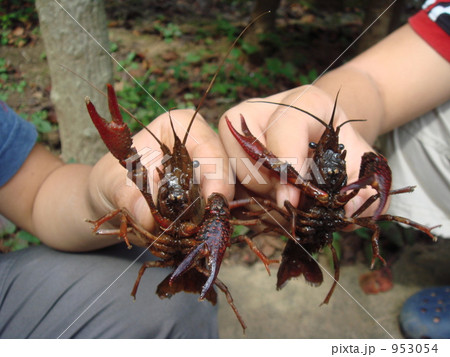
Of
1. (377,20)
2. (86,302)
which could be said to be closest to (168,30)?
(377,20)

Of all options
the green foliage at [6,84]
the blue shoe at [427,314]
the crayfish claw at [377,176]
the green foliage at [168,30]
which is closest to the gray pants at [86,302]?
the crayfish claw at [377,176]

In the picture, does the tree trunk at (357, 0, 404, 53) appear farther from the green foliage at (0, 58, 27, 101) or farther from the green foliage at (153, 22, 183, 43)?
the green foliage at (0, 58, 27, 101)

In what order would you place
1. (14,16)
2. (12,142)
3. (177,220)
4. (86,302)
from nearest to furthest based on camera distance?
(177,220), (86,302), (12,142), (14,16)

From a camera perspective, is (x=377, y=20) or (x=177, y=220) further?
(x=377, y=20)

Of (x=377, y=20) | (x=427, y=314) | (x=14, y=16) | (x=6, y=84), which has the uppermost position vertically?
(x=377, y=20)

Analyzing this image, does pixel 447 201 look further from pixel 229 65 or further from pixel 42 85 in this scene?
pixel 42 85

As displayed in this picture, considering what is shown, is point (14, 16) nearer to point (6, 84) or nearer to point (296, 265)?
point (6, 84)

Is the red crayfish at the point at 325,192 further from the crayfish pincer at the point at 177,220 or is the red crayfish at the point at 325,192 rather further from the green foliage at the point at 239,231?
the green foliage at the point at 239,231

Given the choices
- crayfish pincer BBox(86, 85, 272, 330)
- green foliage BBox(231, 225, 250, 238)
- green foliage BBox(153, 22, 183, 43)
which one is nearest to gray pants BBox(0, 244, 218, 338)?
crayfish pincer BBox(86, 85, 272, 330)
